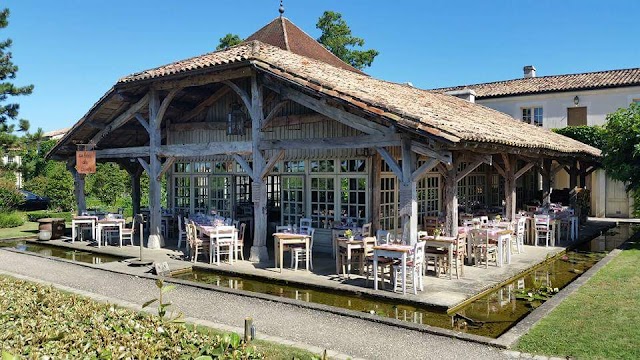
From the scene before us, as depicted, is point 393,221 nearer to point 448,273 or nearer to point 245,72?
point 448,273

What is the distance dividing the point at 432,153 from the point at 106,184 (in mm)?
22206

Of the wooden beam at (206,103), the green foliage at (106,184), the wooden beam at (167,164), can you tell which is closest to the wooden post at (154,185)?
the wooden beam at (167,164)

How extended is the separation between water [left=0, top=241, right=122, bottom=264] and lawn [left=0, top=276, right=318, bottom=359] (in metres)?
7.97

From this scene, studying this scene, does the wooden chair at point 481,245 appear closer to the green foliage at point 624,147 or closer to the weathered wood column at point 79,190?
the green foliage at point 624,147

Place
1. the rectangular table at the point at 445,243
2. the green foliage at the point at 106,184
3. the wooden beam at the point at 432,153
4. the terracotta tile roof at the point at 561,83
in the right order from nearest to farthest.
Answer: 1. the wooden beam at the point at 432,153
2. the rectangular table at the point at 445,243
3. the terracotta tile roof at the point at 561,83
4. the green foliage at the point at 106,184

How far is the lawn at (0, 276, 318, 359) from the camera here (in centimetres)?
291

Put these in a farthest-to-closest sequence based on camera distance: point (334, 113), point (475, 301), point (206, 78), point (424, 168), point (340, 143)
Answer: point (206, 78), point (340, 143), point (334, 113), point (424, 168), point (475, 301)

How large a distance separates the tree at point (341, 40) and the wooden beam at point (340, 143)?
873 inches

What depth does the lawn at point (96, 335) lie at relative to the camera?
2.91 meters

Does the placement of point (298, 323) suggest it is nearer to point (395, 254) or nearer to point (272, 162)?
point (395, 254)

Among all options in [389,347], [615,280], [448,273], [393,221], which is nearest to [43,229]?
[393,221]

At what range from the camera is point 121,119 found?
1386cm

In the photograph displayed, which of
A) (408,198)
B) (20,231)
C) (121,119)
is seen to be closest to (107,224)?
(121,119)

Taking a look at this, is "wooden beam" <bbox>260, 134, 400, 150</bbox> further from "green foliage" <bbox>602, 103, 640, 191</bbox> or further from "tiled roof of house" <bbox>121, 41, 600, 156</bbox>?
"green foliage" <bbox>602, 103, 640, 191</bbox>
